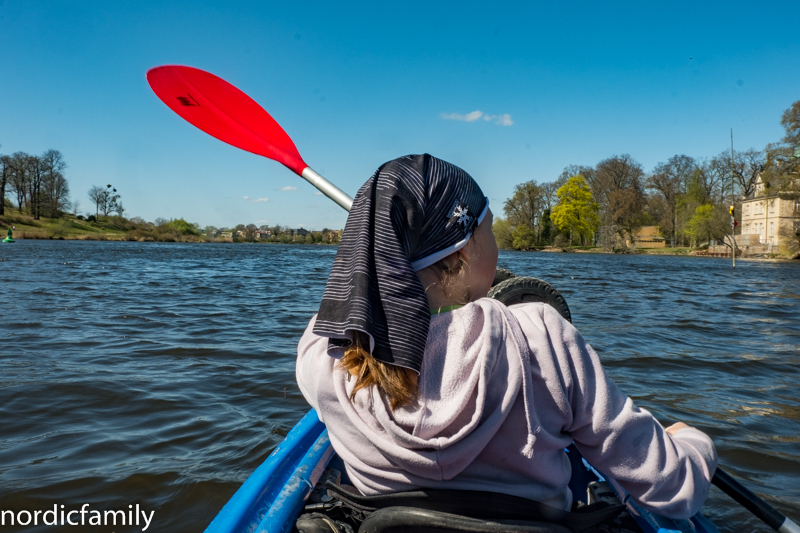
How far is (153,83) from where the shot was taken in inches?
116

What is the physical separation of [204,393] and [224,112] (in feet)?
8.17

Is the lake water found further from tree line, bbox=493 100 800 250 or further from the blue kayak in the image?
tree line, bbox=493 100 800 250

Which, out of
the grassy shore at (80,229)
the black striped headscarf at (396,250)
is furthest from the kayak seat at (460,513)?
the grassy shore at (80,229)

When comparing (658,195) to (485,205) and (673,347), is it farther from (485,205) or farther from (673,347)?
(485,205)

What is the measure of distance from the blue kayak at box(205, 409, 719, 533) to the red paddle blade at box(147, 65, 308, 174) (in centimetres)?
172

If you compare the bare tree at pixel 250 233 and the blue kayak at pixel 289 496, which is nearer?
the blue kayak at pixel 289 496

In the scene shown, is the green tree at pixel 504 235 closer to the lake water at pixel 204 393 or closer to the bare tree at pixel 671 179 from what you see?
the bare tree at pixel 671 179

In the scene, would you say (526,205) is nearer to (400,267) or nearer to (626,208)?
(626,208)

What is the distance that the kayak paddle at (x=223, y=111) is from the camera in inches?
118

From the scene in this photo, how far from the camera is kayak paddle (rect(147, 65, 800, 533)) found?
118 inches

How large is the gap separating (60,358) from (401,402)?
18.7 feet

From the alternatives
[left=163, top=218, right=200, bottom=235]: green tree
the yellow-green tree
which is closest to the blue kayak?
the yellow-green tree

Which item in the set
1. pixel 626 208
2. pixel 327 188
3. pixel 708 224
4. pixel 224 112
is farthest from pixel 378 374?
pixel 626 208

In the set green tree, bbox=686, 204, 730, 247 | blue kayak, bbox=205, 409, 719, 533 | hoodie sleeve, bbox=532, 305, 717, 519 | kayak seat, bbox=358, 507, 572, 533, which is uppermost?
green tree, bbox=686, 204, 730, 247
